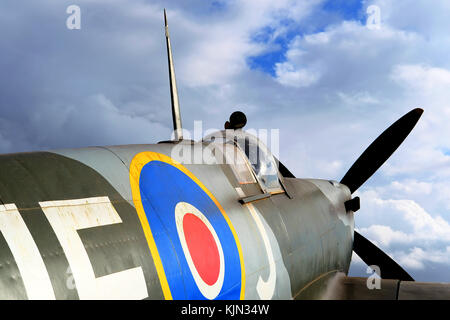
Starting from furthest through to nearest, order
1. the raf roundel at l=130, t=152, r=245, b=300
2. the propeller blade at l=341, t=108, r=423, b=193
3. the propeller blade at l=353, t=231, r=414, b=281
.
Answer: the propeller blade at l=341, t=108, r=423, b=193 < the propeller blade at l=353, t=231, r=414, b=281 < the raf roundel at l=130, t=152, r=245, b=300

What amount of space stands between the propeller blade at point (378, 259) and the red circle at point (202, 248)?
6.85m

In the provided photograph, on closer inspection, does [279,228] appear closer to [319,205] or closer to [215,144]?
[215,144]

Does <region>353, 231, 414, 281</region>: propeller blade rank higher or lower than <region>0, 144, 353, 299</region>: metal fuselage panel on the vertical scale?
lower

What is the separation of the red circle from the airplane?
0.03 ft

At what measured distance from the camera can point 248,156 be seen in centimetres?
515

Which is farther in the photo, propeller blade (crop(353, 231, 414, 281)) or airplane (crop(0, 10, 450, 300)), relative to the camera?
propeller blade (crop(353, 231, 414, 281))

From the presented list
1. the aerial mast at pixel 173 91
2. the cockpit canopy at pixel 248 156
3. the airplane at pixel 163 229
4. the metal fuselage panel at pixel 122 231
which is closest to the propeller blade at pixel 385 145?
the airplane at pixel 163 229

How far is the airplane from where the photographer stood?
202 cm

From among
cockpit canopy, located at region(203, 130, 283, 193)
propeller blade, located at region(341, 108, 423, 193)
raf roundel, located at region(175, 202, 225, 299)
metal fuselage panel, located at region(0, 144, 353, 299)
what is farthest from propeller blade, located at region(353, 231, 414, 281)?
raf roundel, located at region(175, 202, 225, 299)

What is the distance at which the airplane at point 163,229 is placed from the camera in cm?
202

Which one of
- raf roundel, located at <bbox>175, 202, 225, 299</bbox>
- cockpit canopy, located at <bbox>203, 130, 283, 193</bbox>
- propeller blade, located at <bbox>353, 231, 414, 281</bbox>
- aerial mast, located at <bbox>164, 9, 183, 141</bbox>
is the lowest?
propeller blade, located at <bbox>353, 231, 414, 281</bbox>

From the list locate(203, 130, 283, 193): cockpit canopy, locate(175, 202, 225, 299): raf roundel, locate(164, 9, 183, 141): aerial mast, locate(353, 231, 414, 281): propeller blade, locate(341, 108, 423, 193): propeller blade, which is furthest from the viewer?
locate(341, 108, 423, 193): propeller blade

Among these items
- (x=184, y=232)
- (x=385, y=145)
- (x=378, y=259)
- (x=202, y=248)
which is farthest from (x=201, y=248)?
(x=385, y=145)

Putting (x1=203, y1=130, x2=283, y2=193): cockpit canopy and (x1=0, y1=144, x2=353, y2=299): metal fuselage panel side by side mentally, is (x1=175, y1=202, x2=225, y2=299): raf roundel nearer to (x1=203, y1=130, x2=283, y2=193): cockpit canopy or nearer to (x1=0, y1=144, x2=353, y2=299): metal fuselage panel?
(x1=0, y1=144, x2=353, y2=299): metal fuselage panel
